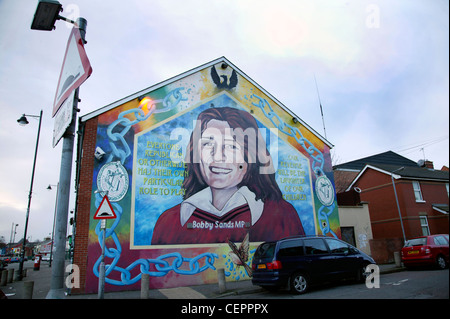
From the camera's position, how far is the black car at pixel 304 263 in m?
9.40

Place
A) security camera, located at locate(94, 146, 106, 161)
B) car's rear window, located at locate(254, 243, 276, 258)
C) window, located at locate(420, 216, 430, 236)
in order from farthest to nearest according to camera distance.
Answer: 1. window, located at locate(420, 216, 430, 236)
2. security camera, located at locate(94, 146, 106, 161)
3. car's rear window, located at locate(254, 243, 276, 258)

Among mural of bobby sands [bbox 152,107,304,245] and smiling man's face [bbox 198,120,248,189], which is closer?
mural of bobby sands [bbox 152,107,304,245]

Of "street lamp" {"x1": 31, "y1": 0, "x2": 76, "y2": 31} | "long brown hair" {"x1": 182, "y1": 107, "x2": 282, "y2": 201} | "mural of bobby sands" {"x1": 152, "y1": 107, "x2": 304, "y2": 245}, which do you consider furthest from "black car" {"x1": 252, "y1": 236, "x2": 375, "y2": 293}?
"street lamp" {"x1": 31, "y1": 0, "x2": 76, "y2": 31}

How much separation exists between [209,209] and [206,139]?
334 cm

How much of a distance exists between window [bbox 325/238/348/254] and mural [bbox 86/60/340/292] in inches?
159

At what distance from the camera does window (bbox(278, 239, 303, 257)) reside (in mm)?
9742

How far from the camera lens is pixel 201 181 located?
13742mm

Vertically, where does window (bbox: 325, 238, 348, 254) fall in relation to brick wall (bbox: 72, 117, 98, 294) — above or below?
below

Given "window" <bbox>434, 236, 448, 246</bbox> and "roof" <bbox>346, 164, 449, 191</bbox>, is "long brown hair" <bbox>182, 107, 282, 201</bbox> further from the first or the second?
"roof" <bbox>346, 164, 449, 191</bbox>

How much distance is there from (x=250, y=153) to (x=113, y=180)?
6.73 m

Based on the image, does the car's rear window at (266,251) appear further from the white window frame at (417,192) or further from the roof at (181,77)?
the white window frame at (417,192)

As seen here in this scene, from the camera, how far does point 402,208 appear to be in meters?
25.4

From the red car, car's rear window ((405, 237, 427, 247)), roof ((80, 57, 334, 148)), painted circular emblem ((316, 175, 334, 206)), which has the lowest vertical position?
the red car

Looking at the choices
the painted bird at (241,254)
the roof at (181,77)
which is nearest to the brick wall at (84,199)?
the roof at (181,77)
